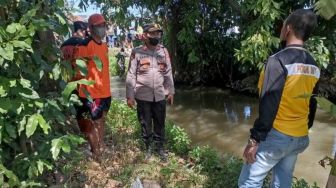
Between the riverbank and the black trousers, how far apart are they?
0.25m

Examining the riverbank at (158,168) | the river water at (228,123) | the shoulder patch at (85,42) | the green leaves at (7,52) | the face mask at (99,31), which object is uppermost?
the face mask at (99,31)

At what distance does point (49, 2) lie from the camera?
295 centimetres

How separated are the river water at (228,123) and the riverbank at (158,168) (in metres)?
1.70

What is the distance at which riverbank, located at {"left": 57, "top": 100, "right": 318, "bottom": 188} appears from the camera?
14.0 ft

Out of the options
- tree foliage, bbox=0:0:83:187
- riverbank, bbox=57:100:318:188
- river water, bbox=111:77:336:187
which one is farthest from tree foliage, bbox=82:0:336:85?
tree foliage, bbox=0:0:83:187

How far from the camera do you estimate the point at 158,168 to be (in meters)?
4.73

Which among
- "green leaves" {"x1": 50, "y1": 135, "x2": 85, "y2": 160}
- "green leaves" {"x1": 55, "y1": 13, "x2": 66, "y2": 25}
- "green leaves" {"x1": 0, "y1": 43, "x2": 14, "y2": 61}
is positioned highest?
"green leaves" {"x1": 55, "y1": 13, "x2": 66, "y2": 25}

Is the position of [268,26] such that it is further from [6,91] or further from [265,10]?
[6,91]

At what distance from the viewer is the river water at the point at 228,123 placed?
21.6 ft

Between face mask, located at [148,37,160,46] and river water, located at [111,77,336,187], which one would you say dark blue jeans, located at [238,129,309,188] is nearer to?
face mask, located at [148,37,160,46]

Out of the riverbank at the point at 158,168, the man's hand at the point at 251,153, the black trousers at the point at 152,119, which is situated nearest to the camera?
the man's hand at the point at 251,153

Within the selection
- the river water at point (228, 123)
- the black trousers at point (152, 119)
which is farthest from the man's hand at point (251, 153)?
the river water at point (228, 123)

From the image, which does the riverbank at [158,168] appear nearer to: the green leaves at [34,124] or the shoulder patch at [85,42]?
the shoulder patch at [85,42]

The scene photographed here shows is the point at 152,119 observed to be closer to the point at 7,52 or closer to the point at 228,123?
the point at 7,52
